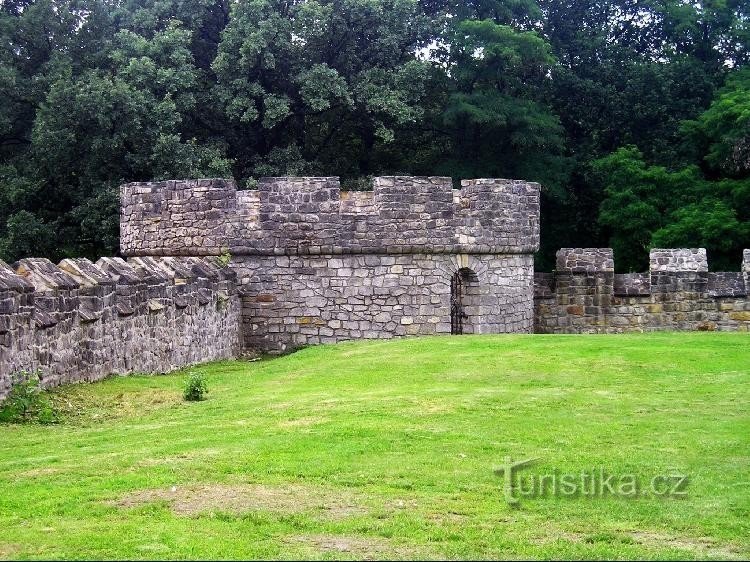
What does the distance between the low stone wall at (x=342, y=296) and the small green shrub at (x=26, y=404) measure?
325 inches

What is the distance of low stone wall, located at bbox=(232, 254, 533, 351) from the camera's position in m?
19.5

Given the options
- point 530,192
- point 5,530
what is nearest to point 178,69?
point 530,192

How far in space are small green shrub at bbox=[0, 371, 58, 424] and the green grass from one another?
0.86ft

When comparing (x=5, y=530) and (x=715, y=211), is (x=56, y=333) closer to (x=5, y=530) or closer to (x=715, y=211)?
(x=5, y=530)

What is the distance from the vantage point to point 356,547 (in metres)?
6.05

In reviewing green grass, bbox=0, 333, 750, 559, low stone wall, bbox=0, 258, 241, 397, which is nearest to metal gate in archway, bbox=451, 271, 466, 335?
low stone wall, bbox=0, 258, 241, 397

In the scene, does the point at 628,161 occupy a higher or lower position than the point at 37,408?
higher

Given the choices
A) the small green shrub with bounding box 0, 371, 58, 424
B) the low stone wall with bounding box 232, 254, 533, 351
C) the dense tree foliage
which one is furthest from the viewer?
the dense tree foliage

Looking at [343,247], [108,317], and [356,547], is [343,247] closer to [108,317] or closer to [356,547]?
[108,317]

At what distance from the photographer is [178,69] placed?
98.0 feet

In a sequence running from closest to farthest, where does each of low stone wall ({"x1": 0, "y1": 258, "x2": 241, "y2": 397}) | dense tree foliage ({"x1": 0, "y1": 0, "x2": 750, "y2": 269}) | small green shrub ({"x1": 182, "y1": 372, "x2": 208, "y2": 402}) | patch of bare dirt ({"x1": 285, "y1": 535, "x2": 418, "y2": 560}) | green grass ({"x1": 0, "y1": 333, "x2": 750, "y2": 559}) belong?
1. patch of bare dirt ({"x1": 285, "y1": 535, "x2": 418, "y2": 560})
2. green grass ({"x1": 0, "y1": 333, "x2": 750, "y2": 559})
3. low stone wall ({"x1": 0, "y1": 258, "x2": 241, "y2": 397})
4. small green shrub ({"x1": 182, "y1": 372, "x2": 208, "y2": 402})
5. dense tree foliage ({"x1": 0, "y1": 0, "x2": 750, "y2": 269})

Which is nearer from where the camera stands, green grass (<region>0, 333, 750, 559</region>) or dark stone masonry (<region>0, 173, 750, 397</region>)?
green grass (<region>0, 333, 750, 559</region>)

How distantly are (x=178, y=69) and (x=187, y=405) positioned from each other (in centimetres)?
1981

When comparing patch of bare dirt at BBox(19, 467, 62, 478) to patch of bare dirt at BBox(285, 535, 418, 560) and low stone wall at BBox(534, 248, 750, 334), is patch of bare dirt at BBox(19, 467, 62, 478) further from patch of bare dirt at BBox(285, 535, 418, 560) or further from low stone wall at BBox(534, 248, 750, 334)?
low stone wall at BBox(534, 248, 750, 334)
